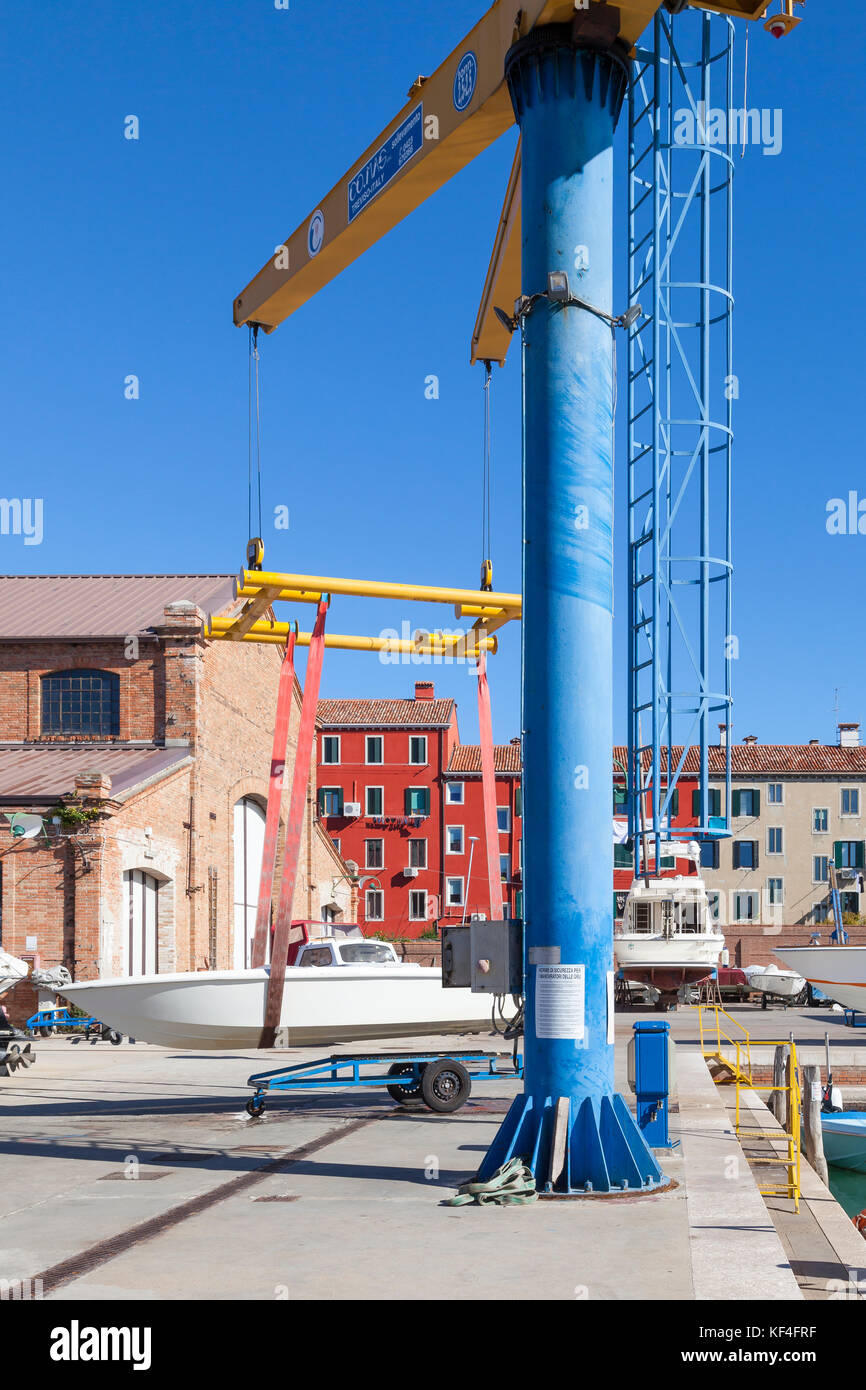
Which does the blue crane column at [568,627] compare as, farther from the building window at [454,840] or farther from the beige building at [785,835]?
the beige building at [785,835]

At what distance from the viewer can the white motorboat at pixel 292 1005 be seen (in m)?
16.3

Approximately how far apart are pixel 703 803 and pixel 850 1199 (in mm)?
10820

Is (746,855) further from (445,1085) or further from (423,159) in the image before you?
(423,159)

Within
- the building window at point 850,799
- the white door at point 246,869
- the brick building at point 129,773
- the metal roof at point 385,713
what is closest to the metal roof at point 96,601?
the brick building at point 129,773

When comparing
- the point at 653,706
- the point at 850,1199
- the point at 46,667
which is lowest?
the point at 850,1199

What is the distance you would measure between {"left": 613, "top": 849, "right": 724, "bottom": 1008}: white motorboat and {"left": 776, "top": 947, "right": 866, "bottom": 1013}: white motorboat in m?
14.7

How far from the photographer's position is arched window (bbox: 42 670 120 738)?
3553cm

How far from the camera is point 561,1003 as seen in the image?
32.8 feet

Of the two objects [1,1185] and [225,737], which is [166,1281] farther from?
[225,737]

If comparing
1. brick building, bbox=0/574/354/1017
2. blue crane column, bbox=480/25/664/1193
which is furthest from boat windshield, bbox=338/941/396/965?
brick building, bbox=0/574/354/1017

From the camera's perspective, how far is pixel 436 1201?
9.91 meters

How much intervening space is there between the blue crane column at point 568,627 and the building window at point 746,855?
2303 inches
